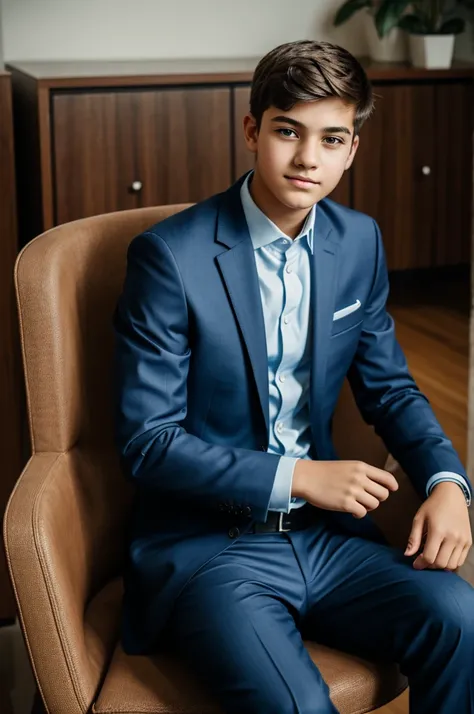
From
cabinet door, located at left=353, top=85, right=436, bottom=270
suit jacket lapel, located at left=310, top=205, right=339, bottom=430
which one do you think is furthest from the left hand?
cabinet door, located at left=353, top=85, right=436, bottom=270

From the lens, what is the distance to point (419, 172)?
168 inches

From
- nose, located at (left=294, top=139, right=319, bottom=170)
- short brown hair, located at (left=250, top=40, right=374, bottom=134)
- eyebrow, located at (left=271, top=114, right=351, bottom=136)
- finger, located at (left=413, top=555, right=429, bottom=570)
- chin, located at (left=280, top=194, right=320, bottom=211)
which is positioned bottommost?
finger, located at (left=413, top=555, right=429, bottom=570)

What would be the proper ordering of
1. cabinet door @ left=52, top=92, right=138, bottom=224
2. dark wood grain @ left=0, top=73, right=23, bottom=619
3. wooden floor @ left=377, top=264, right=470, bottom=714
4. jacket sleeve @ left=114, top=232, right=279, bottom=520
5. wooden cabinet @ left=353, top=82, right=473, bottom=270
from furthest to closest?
1. wooden cabinet @ left=353, top=82, right=473, bottom=270
2. cabinet door @ left=52, top=92, right=138, bottom=224
3. wooden floor @ left=377, top=264, right=470, bottom=714
4. dark wood grain @ left=0, top=73, right=23, bottom=619
5. jacket sleeve @ left=114, top=232, right=279, bottom=520

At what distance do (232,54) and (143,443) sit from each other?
10.2 ft

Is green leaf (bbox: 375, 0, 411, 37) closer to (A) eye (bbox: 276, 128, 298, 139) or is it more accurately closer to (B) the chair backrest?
(B) the chair backrest

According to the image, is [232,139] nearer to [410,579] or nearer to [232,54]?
[232,54]

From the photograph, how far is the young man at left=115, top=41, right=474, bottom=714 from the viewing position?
1.44 m

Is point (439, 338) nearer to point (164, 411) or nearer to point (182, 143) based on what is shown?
point (182, 143)

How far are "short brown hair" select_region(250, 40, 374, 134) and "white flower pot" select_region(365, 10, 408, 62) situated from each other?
9.67 ft

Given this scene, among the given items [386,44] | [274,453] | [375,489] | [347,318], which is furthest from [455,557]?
[386,44]

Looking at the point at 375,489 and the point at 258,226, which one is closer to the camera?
the point at 375,489

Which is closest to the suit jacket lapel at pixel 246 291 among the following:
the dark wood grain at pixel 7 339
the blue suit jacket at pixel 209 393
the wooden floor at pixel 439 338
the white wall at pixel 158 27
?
the blue suit jacket at pixel 209 393

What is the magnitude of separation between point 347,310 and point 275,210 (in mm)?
191

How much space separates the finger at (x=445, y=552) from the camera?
58.4 inches
